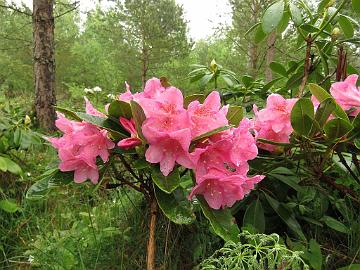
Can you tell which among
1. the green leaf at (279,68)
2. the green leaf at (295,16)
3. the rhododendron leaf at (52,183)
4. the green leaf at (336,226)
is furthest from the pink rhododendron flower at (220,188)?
the green leaf at (279,68)

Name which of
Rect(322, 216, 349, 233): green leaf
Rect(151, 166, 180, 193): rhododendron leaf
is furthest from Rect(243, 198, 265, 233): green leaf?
Rect(151, 166, 180, 193): rhododendron leaf

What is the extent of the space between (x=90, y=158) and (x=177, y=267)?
72cm

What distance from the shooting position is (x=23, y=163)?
9.48 feet

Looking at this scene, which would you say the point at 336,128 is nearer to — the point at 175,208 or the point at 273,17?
the point at 175,208

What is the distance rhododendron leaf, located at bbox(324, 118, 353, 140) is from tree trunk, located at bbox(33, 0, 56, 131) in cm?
397

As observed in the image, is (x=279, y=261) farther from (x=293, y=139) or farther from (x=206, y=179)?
(x=293, y=139)

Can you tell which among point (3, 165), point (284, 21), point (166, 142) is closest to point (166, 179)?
point (166, 142)

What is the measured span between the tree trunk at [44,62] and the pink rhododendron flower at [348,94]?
391 cm

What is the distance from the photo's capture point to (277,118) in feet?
3.84

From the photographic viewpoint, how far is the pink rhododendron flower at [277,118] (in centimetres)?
116

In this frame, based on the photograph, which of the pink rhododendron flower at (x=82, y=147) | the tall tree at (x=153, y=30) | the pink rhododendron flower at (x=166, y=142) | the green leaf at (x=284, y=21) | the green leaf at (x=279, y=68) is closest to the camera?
the pink rhododendron flower at (x=166, y=142)

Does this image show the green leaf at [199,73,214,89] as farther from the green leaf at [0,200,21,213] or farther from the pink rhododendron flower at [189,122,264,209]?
the green leaf at [0,200,21,213]

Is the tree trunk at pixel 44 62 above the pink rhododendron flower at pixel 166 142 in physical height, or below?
above

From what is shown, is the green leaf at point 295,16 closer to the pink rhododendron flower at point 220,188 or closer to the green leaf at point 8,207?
the pink rhododendron flower at point 220,188
